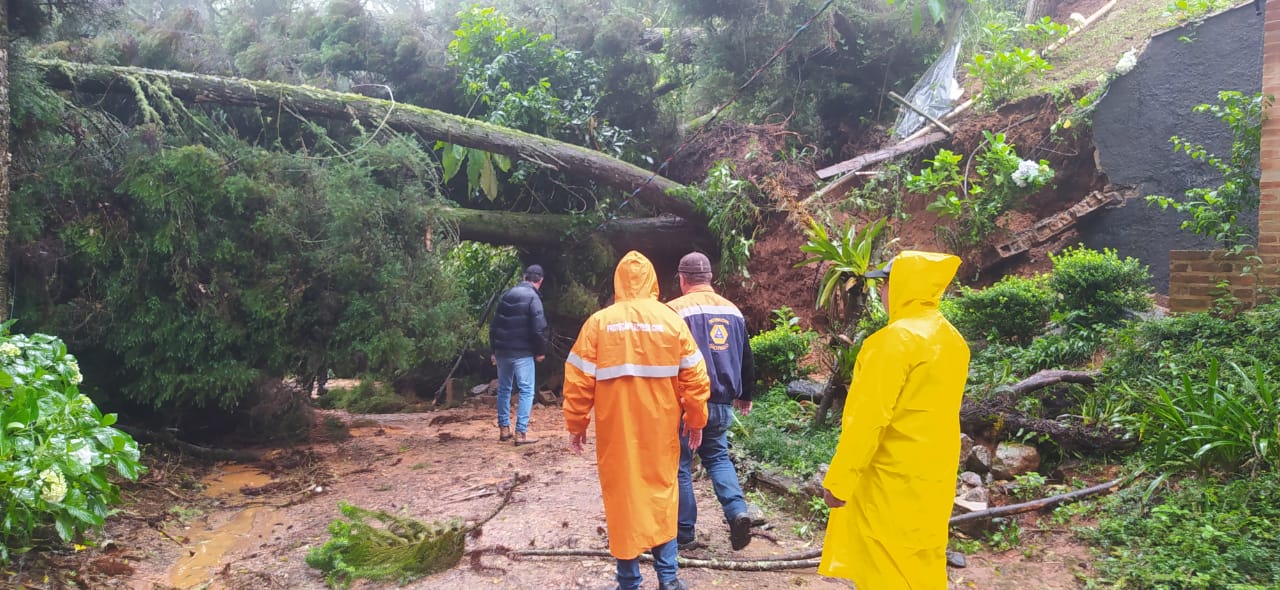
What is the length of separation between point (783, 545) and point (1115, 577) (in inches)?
70.6

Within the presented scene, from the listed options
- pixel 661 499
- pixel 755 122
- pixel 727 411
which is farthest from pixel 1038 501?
pixel 755 122

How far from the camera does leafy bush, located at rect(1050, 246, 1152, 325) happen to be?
7.12m

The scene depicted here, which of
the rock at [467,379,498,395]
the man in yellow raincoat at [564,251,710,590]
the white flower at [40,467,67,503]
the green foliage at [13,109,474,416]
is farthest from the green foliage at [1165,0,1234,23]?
the white flower at [40,467,67,503]

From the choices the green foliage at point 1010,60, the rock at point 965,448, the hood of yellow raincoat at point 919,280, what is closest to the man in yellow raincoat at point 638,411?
the hood of yellow raincoat at point 919,280

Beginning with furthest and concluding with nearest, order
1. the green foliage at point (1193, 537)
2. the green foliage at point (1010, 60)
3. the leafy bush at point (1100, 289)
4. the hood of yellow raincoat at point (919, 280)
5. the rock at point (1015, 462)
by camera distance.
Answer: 1. the green foliage at point (1010, 60)
2. the leafy bush at point (1100, 289)
3. the rock at point (1015, 462)
4. the green foliage at point (1193, 537)
5. the hood of yellow raincoat at point (919, 280)

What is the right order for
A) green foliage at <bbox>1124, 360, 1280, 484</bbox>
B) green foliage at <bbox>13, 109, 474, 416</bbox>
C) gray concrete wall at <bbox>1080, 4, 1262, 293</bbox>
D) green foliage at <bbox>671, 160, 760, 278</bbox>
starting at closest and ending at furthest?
green foliage at <bbox>1124, 360, 1280, 484</bbox>
green foliage at <bbox>13, 109, 474, 416</bbox>
gray concrete wall at <bbox>1080, 4, 1262, 293</bbox>
green foliage at <bbox>671, 160, 760, 278</bbox>

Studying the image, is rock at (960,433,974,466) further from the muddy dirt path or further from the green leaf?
the green leaf

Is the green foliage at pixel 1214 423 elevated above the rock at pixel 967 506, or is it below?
above

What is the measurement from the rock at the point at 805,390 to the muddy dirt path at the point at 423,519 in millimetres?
2114

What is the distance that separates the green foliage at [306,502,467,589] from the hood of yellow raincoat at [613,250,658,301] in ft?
6.22

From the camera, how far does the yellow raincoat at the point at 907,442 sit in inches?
120

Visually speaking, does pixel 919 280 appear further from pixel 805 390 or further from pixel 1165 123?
pixel 1165 123

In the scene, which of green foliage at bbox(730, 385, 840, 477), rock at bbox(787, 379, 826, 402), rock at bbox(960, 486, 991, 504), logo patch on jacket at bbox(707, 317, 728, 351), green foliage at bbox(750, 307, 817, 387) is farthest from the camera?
green foliage at bbox(750, 307, 817, 387)

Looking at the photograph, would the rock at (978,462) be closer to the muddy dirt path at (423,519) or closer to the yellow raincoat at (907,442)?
the muddy dirt path at (423,519)
